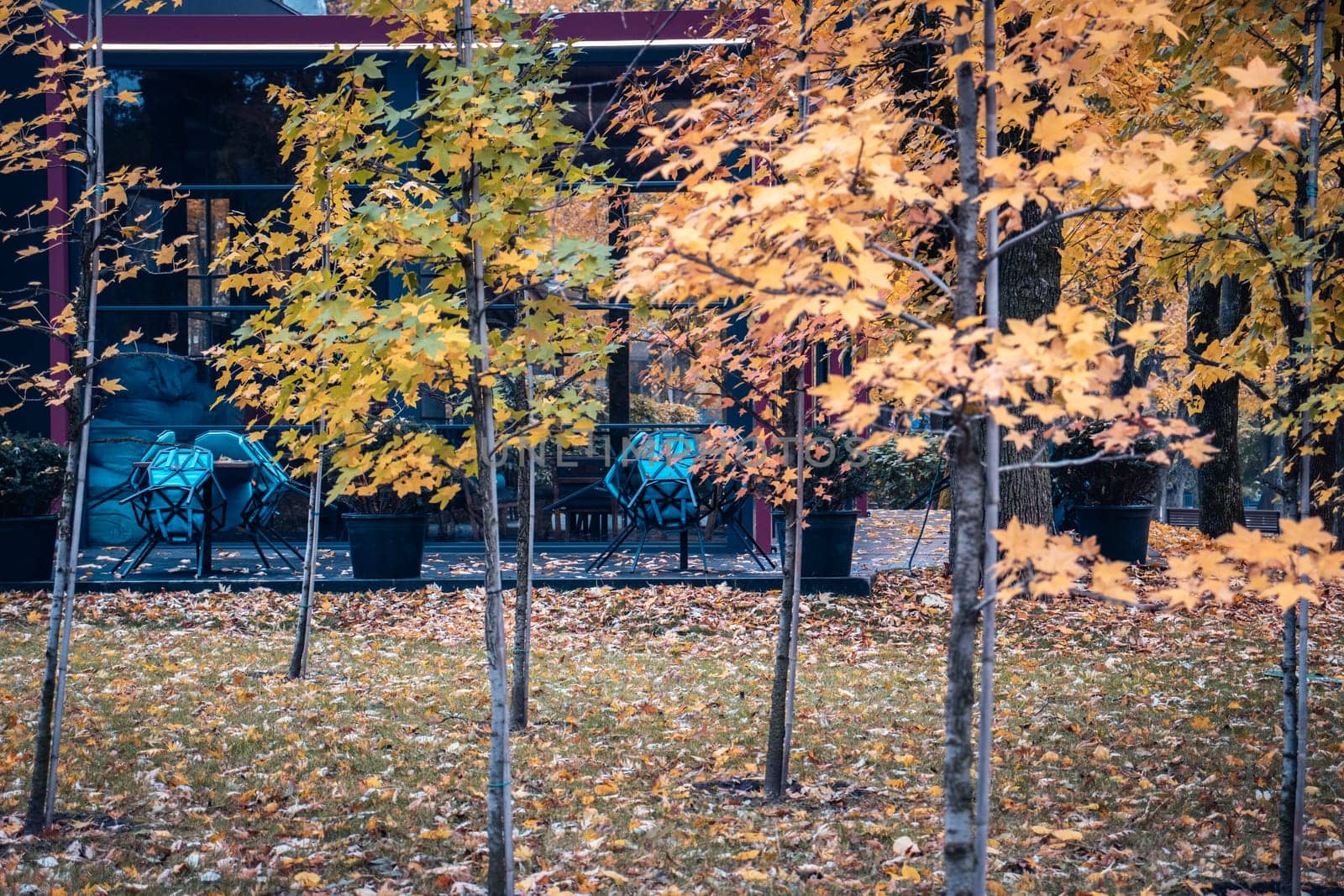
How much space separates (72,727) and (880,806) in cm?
389

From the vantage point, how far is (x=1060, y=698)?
6340 mm

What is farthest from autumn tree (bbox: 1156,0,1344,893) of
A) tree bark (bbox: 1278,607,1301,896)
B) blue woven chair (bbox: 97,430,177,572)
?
blue woven chair (bbox: 97,430,177,572)

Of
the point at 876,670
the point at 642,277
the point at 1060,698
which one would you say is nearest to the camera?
the point at 642,277

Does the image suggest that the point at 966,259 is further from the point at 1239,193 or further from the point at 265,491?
the point at 265,491

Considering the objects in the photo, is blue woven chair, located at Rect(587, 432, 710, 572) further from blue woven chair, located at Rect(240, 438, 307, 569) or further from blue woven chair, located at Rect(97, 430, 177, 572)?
blue woven chair, located at Rect(97, 430, 177, 572)

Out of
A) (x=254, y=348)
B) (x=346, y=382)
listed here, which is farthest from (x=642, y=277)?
(x=254, y=348)

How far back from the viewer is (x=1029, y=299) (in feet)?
29.1

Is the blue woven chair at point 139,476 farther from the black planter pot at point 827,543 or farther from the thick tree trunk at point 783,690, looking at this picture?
the thick tree trunk at point 783,690

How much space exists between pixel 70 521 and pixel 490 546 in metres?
1.78

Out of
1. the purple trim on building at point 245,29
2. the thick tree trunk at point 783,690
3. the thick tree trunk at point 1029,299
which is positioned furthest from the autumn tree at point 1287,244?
the purple trim on building at point 245,29

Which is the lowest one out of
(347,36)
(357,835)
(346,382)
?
(357,835)

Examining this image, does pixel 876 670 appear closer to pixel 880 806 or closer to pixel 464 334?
pixel 880 806

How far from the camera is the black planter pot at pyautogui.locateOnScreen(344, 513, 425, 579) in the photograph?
29.7 ft

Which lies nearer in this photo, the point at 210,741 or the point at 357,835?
the point at 357,835
